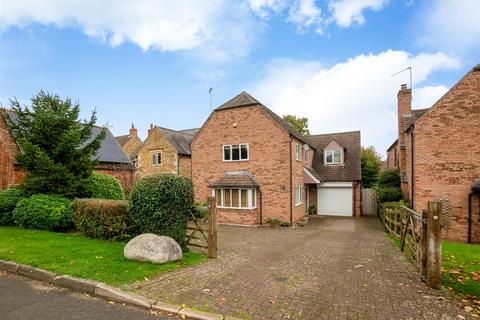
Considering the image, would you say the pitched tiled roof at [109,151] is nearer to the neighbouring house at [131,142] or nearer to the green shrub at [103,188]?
the green shrub at [103,188]

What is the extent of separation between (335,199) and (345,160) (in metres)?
3.65

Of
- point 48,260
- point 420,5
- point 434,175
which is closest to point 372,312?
point 48,260

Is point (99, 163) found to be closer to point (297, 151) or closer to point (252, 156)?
point (252, 156)

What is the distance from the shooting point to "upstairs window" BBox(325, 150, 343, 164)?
22469mm

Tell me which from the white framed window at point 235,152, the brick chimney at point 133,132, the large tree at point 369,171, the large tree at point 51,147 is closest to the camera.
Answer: the large tree at point 51,147

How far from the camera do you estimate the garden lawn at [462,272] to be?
18.9 feet

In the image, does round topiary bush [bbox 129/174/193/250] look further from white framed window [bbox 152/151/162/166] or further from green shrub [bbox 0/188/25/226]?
white framed window [bbox 152/151/162/166]

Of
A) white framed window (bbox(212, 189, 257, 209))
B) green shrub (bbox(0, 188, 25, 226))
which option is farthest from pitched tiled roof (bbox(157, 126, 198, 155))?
green shrub (bbox(0, 188, 25, 226))

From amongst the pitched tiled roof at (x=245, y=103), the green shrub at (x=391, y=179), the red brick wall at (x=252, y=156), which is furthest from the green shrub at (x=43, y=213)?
the green shrub at (x=391, y=179)

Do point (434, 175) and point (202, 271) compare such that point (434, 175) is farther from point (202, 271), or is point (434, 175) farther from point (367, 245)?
point (202, 271)

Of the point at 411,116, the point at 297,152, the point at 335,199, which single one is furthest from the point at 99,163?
the point at 411,116

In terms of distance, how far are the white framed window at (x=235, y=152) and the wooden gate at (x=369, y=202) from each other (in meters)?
12.1

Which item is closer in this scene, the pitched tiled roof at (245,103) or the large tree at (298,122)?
the pitched tiled roof at (245,103)

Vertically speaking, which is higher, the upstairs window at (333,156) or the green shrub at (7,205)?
the upstairs window at (333,156)
